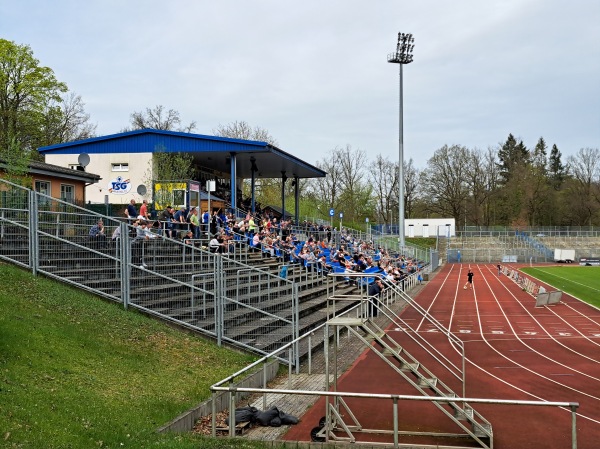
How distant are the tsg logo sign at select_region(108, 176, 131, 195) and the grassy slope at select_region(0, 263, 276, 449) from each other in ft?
62.9

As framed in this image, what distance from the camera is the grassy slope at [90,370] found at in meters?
7.79

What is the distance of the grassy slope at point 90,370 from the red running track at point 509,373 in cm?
232

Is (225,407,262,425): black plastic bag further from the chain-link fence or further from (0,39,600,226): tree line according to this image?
(0,39,600,226): tree line

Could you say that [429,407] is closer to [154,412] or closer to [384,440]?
[384,440]

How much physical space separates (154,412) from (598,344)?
1626 cm

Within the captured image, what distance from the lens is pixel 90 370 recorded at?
32.8 ft

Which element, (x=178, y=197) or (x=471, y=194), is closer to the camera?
(x=178, y=197)

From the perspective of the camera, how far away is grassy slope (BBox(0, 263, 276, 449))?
7789 millimetres

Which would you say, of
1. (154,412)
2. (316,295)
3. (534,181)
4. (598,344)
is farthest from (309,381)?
(534,181)

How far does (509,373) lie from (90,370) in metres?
10.8

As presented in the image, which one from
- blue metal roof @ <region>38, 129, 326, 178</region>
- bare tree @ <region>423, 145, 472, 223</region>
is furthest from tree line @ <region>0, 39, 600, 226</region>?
blue metal roof @ <region>38, 129, 326, 178</region>

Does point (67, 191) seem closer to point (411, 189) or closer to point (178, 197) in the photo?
point (178, 197)

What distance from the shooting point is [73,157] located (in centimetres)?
3303

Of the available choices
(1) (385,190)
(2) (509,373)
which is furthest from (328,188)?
(2) (509,373)
